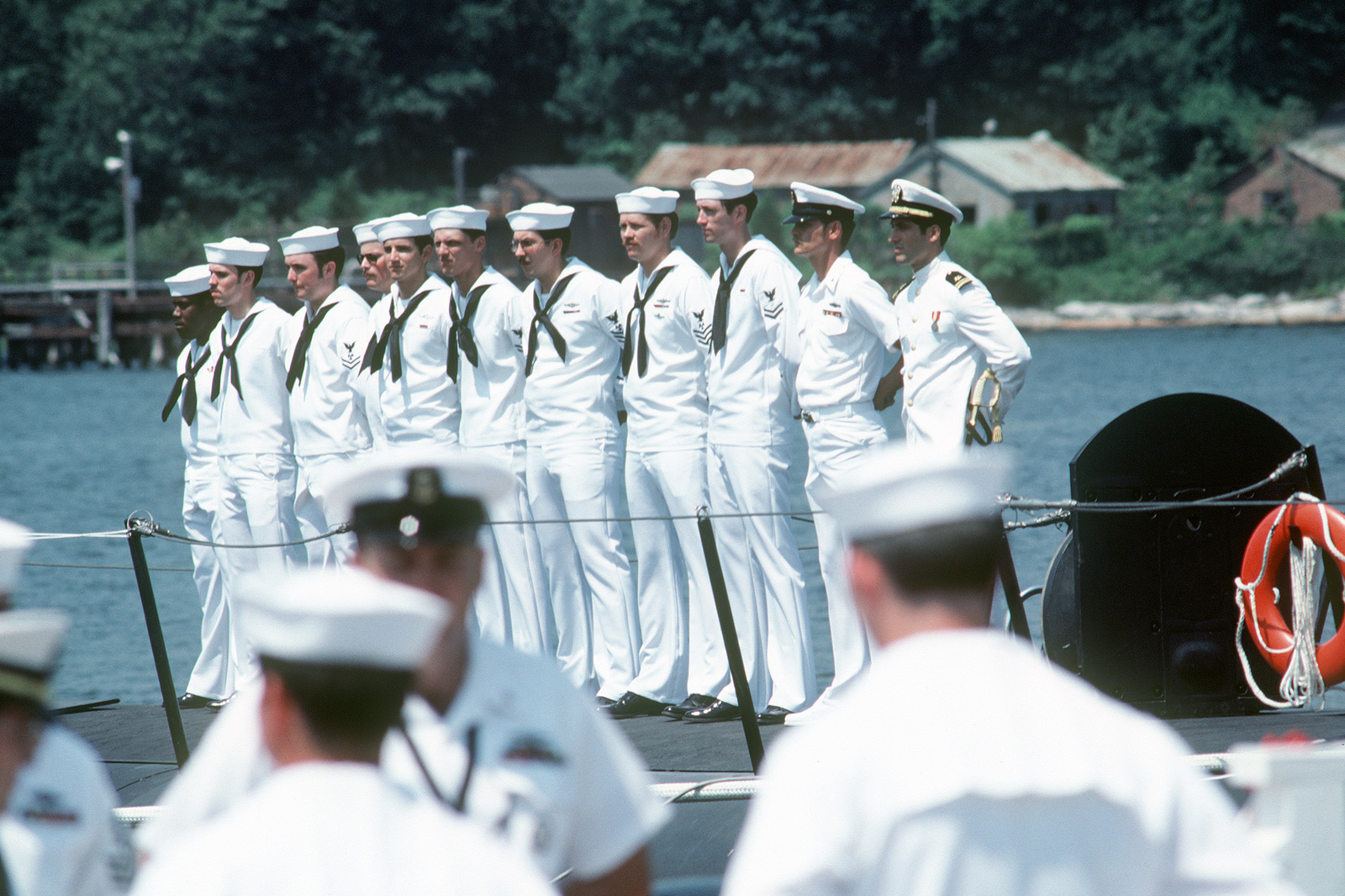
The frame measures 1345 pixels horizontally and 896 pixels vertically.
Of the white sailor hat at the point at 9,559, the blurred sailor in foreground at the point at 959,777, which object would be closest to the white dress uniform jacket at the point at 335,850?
the blurred sailor in foreground at the point at 959,777

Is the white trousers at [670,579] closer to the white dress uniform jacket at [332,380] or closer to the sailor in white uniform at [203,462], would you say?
the white dress uniform jacket at [332,380]

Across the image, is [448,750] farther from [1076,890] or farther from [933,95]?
[933,95]

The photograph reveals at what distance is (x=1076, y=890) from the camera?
197 centimetres

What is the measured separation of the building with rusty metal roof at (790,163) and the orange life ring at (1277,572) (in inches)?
2526

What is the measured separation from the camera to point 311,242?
8344 mm

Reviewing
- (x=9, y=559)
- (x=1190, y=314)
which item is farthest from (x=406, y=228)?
(x=1190, y=314)

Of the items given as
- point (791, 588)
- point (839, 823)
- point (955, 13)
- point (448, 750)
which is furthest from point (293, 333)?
point (955, 13)

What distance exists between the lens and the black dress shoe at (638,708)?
712 centimetres

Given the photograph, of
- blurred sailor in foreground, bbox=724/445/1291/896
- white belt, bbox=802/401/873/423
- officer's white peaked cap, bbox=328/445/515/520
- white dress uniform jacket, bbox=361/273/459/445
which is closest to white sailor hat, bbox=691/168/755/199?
white belt, bbox=802/401/873/423

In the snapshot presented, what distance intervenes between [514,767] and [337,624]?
47cm

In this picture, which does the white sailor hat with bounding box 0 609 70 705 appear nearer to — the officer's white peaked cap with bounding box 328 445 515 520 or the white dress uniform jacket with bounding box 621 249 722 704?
the officer's white peaked cap with bounding box 328 445 515 520

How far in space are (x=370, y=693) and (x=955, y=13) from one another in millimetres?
78989

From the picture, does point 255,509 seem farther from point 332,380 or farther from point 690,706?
point 690,706

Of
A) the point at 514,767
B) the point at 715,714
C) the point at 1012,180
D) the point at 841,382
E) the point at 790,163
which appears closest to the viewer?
the point at 514,767
